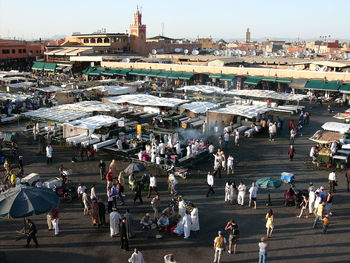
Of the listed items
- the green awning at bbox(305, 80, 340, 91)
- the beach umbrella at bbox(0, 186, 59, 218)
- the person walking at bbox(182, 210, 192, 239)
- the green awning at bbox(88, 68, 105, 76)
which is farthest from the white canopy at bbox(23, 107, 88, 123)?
the green awning at bbox(88, 68, 105, 76)

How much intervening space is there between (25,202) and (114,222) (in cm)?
267

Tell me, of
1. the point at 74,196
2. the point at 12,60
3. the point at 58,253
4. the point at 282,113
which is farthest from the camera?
the point at 12,60

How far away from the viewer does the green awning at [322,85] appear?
33675 mm

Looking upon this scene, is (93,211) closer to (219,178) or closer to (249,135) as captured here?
(219,178)

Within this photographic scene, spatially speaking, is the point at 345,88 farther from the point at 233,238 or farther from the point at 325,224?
the point at 233,238

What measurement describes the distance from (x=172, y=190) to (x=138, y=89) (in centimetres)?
2710

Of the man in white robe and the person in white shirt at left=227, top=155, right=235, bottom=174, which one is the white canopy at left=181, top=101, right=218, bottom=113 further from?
the man in white robe

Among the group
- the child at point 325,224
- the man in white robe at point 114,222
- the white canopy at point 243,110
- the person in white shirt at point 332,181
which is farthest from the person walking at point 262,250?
the white canopy at point 243,110

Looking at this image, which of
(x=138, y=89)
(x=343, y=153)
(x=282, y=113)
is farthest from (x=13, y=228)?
(x=138, y=89)

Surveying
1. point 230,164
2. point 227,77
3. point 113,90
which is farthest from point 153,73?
point 230,164

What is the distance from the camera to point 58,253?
10578 millimetres

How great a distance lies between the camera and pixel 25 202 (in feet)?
34.1

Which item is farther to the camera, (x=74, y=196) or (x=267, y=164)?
(x=267, y=164)

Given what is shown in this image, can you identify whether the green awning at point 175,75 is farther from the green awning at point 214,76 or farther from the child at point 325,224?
the child at point 325,224
